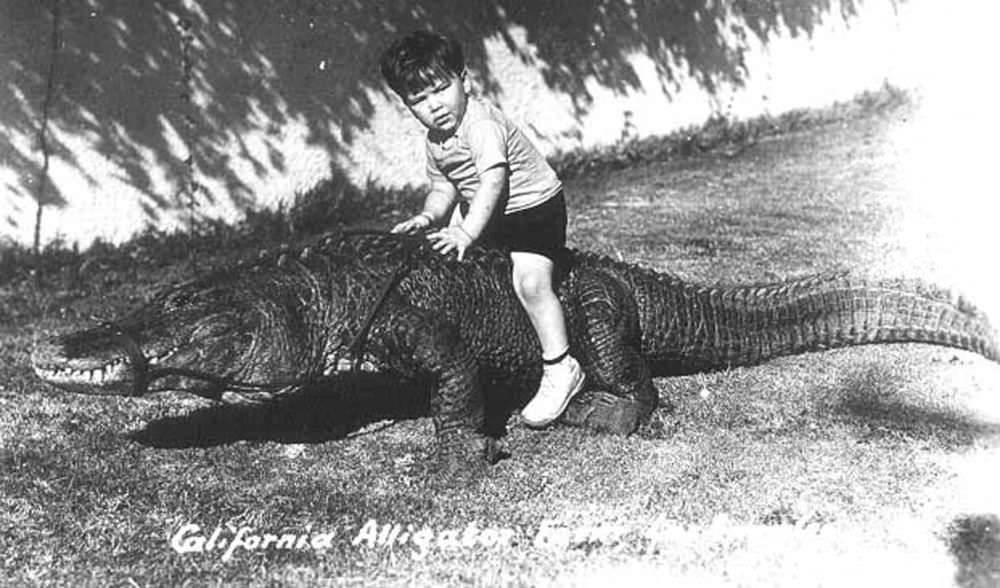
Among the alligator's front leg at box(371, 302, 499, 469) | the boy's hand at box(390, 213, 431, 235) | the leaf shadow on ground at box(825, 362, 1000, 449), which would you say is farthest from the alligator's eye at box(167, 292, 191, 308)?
the leaf shadow on ground at box(825, 362, 1000, 449)

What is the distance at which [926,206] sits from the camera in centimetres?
945

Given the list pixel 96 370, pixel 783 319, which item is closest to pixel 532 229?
pixel 783 319

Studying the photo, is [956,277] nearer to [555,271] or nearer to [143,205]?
[555,271]

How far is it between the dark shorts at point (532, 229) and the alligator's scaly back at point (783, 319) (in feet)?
2.23

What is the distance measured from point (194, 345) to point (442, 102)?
58.0 inches

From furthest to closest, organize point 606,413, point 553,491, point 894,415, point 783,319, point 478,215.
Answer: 1. point 783,319
2. point 894,415
3. point 606,413
4. point 478,215
5. point 553,491

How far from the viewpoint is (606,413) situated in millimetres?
5152

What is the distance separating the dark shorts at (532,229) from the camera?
16.3 ft

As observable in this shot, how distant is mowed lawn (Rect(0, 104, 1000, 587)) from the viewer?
12.9 ft

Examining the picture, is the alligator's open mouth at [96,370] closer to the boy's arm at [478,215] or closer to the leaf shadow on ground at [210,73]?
the boy's arm at [478,215]

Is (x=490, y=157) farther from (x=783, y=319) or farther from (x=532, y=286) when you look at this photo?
(x=783, y=319)

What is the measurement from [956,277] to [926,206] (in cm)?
235

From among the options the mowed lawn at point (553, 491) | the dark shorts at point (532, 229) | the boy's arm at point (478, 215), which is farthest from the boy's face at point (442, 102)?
the mowed lawn at point (553, 491)

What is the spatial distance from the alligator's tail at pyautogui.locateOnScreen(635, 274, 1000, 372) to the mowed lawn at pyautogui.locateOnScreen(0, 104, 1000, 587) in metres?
0.12
